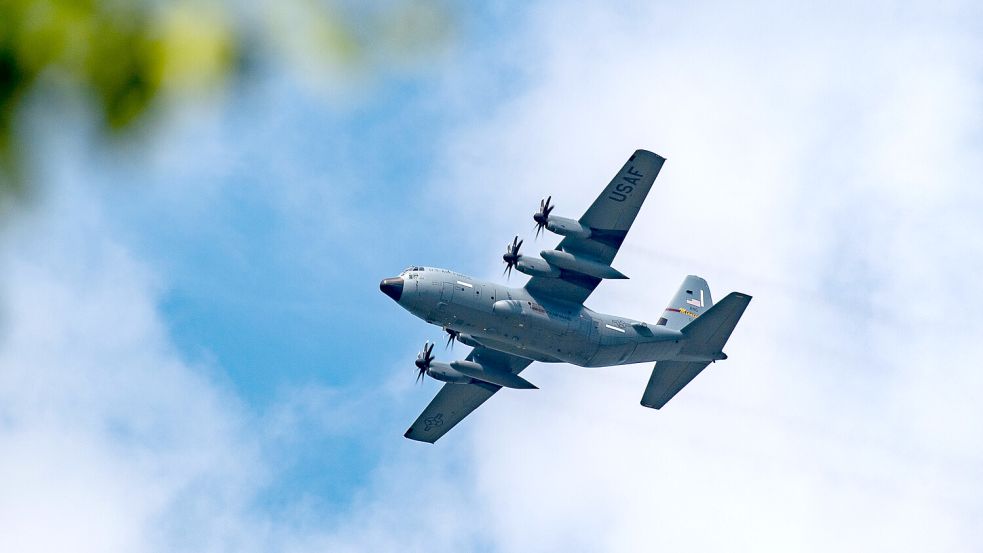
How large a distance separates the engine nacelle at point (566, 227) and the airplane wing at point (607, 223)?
40 cm

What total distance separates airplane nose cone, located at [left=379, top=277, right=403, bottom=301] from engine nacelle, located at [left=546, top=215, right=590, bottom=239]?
717 cm

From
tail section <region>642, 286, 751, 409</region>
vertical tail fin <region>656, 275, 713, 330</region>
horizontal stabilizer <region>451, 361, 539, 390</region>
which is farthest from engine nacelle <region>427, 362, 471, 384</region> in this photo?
vertical tail fin <region>656, 275, 713, 330</region>

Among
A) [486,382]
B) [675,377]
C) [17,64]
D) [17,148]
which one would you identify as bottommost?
[17,148]

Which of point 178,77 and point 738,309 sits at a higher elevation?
point 738,309

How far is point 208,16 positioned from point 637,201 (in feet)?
146

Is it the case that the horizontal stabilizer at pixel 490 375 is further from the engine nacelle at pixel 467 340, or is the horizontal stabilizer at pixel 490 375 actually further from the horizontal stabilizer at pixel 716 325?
the horizontal stabilizer at pixel 716 325

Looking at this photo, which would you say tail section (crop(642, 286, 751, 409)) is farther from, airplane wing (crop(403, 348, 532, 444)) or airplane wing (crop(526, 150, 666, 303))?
airplane wing (crop(403, 348, 532, 444))

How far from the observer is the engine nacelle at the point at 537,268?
4753 cm

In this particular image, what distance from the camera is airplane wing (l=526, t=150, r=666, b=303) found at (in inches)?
1806

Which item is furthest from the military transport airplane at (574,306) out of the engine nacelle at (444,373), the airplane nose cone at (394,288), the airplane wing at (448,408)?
the airplane wing at (448,408)

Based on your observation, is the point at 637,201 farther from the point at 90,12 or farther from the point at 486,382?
the point at 90,12

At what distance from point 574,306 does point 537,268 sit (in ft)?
8.85

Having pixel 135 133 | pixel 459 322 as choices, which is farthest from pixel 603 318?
pixel 135 133

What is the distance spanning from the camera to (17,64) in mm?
2719
